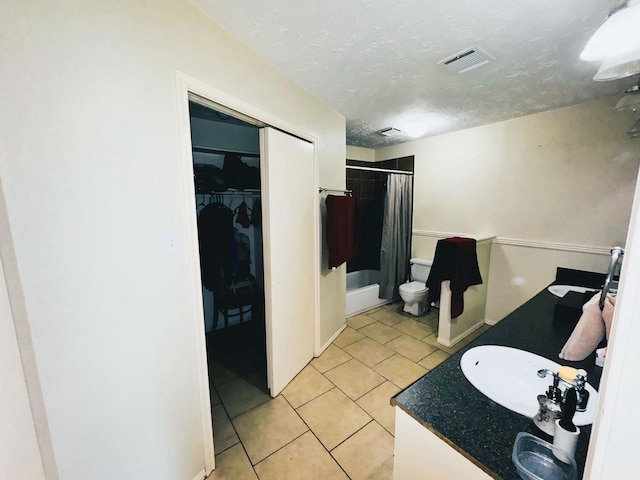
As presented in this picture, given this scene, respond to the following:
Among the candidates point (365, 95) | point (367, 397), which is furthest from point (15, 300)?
point (365, 95)

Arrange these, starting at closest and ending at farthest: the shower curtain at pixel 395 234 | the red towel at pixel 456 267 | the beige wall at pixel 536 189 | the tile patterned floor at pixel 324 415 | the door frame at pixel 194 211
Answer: the door frame at pixel 194 211 < the tile patterned floor at pixel 324 415 < the beige wall at pixel 536 189 < the red towel at pixel 456 267 < the shower curtain at pixel 395 234

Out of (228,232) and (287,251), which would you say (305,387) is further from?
(228,232)

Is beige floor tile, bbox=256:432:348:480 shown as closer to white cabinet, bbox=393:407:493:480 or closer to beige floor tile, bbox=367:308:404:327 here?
white cabinet, bbox=393:407:493:480

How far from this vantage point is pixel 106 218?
0.92m

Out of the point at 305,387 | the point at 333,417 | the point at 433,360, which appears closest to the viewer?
the point at 333,417

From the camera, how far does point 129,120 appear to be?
0.98 m

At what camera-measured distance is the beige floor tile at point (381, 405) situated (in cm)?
174

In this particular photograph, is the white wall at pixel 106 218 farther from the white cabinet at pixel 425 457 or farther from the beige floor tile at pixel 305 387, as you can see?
the white cabinet at pixel 425 457

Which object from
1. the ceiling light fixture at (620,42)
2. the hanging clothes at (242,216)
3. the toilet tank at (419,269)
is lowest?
the toilet tank at (419,269)

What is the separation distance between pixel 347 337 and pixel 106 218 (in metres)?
2.48

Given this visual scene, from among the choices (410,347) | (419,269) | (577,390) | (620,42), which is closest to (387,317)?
(410,347)

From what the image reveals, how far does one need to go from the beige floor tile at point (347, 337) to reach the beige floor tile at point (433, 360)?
27.2 inches

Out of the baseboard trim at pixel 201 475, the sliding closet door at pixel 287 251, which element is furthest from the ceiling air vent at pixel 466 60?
the baseboard trim at pixel 201 475

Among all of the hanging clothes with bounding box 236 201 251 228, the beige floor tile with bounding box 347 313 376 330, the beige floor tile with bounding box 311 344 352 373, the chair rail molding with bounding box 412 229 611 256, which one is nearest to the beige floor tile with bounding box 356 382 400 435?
the beige floor tile with bounding box 311 344 352 373
